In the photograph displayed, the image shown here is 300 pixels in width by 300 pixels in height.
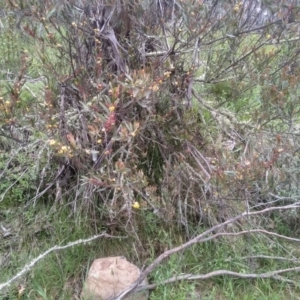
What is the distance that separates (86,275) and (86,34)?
4.76 feet

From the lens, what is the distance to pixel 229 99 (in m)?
3.48

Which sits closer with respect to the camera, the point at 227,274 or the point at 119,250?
the point at 227,274

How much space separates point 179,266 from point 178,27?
1463mm

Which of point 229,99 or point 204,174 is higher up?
point 229,99

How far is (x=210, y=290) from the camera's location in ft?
9.00

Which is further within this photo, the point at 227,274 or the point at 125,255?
the point at 125,255

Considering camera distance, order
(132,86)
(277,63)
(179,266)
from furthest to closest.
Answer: (277,63)
(179,266)
(132,86)

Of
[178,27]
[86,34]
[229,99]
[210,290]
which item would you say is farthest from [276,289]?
[86,34]

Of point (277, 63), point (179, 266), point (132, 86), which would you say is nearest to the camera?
point (132, 86)

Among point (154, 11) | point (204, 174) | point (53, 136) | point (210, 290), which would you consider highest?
point (154, 11)

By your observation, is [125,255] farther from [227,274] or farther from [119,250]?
[227,274]

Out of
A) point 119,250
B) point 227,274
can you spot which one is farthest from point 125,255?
point 227,274

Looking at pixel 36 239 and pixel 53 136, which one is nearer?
pixel 53 136

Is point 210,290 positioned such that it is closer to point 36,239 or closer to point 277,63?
point 36,239
